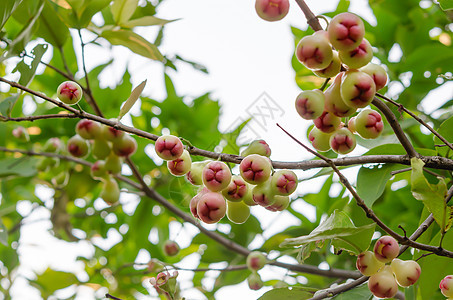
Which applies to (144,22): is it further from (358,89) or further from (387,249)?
(387,249)

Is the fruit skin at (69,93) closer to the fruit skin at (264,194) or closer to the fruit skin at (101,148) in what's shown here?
the fruit skin at (264,194)

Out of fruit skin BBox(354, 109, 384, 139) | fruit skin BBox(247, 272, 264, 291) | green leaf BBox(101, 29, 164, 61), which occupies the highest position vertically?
fruit skin BBox(354, 109, 384, 139)

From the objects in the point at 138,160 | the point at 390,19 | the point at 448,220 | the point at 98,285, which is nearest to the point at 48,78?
the point at 138,160

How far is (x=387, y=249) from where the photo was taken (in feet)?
2.39

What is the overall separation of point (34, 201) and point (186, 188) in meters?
0.99

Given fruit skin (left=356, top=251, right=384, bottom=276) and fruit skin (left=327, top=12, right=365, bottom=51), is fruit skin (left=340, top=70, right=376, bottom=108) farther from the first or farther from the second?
fruit skin (left=356, top=251, right=384, bottom=276)

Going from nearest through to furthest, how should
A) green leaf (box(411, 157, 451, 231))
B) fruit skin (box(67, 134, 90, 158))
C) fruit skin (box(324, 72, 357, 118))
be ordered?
green leaf (box(411, 157, 451, 231)) → fruit skin (box(324, 72, 357, 118)) → fruit skin (box(67, 134, 90, 158))

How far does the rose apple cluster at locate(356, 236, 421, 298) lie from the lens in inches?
28.9

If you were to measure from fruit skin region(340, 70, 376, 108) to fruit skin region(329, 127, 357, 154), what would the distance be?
14 cm

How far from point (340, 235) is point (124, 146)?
76 centimetres

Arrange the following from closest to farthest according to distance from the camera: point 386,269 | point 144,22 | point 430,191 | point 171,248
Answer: point 430,191, point 386,269, point 144,22, point 171,248

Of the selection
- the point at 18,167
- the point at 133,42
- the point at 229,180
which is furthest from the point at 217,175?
the point at 18,167

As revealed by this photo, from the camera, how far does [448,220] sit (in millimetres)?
743

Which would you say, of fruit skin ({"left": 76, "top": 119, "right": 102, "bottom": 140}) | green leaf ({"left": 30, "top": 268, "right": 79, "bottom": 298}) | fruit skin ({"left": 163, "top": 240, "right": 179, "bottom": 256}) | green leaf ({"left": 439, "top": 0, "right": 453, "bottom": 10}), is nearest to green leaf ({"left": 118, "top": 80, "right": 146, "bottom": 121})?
A: fruit skin ({"left": 76, "top": 119, "right": 102, "bottom": 140})
